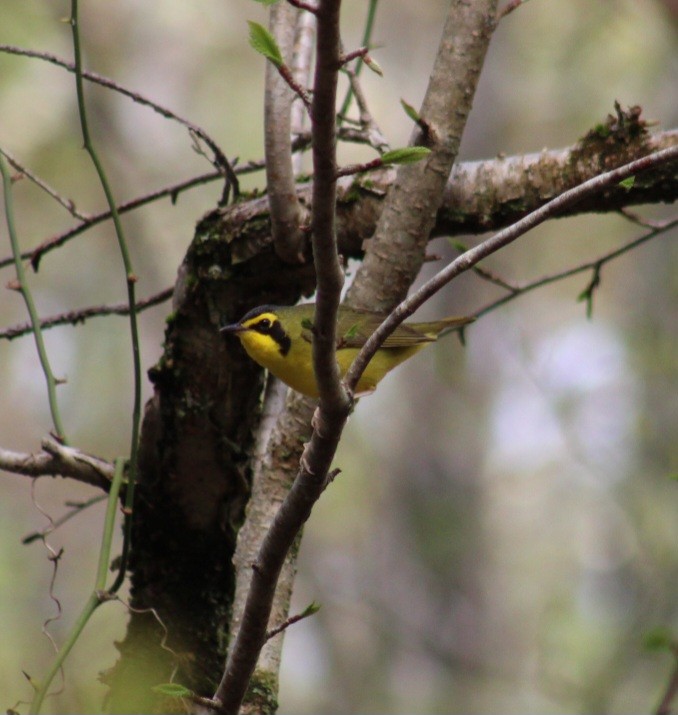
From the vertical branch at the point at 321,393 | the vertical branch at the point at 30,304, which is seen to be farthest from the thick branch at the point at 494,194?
→ the vertical branch at the point at 321,393

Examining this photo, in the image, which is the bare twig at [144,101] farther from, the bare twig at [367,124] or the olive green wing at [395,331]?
the olive green wing at [395,331]

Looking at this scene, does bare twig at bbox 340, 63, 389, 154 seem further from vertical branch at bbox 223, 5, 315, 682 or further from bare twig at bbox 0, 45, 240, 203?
bare twig at bbox 0, 45, 240, 203

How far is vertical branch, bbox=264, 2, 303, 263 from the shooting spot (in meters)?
3.45

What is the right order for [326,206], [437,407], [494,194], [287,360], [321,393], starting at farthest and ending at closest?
[437,407] → [287,360] → [494,194] → [321,393] → [326,206]

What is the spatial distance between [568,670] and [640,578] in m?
1.49

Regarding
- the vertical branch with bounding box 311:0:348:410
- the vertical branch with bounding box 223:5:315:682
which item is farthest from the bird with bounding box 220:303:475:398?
the vertical branch with bounding box 311:0:348:410

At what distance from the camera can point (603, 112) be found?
1451 cm

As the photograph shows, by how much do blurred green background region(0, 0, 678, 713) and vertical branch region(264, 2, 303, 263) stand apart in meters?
6.00

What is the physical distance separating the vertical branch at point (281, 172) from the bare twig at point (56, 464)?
1.12 m

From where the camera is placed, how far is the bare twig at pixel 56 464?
3.50 metres

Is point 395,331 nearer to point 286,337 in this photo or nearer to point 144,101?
point 286,337

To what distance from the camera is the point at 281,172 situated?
11.3ft

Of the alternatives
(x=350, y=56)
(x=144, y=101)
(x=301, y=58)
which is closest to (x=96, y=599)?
(x=144, y=101)

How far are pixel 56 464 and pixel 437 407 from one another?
10.6 meters
